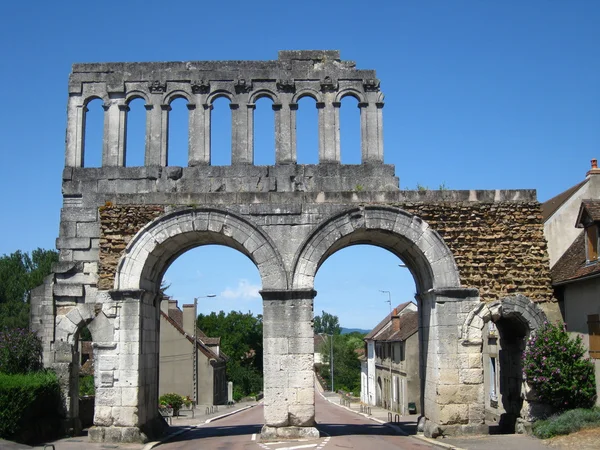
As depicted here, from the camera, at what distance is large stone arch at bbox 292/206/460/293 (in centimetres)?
1567

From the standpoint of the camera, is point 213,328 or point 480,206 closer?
point 480,206

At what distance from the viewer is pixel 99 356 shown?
51.1 ft

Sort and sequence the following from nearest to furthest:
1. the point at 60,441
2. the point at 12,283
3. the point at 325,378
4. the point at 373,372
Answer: the point at 60,441 < the point at 373,372 < the point at 12,283 < the point at 325,378

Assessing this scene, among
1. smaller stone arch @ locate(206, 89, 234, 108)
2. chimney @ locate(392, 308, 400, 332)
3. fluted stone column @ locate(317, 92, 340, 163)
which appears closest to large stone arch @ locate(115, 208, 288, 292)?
fluted stone column @ locate(317, 92, 340, 163)

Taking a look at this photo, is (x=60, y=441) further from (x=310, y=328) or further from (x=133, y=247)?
(x=310, y=328)

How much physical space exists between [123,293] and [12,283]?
40.6 m

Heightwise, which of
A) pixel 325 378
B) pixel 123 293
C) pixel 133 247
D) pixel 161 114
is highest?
pixel 161 114

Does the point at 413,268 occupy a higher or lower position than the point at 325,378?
higher

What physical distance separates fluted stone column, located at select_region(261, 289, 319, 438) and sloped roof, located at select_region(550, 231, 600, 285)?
581 cm

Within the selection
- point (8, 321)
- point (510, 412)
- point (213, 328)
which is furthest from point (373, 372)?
point (510, 412)

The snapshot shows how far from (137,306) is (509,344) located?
941 centimetres

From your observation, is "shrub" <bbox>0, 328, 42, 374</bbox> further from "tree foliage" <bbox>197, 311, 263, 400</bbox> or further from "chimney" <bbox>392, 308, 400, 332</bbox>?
"tree foliage" <bbox>197, 311, 263, 400</bbox>

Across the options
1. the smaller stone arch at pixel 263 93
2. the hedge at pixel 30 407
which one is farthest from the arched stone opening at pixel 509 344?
the hedge at pixel 30 407

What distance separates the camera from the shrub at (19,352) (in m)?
15.9
